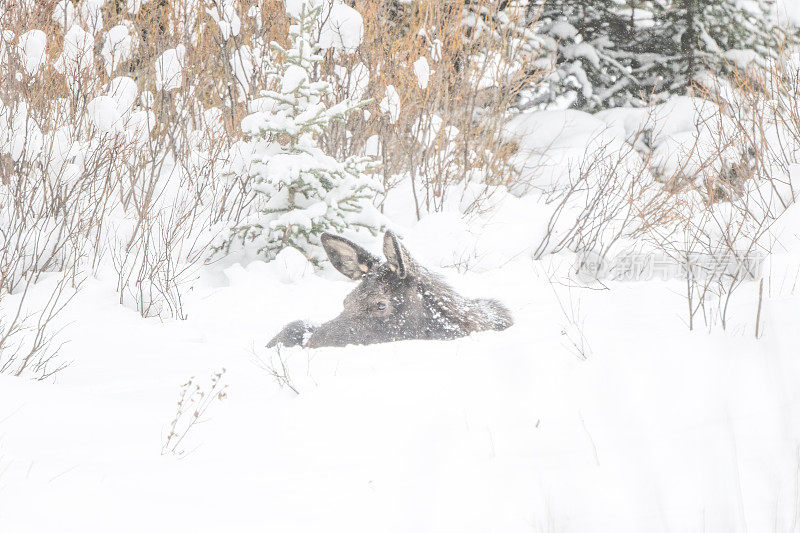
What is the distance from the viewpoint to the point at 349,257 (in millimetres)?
3510

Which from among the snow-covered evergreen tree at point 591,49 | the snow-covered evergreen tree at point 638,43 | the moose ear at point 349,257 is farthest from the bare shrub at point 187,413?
the snow-covered evergreen tree at point 591,49

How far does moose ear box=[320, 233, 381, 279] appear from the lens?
3.43 metres

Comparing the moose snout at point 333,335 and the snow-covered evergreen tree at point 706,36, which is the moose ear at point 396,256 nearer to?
the moose snout at point 333,335

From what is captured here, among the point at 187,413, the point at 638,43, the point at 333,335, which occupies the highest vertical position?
the point at 638,43

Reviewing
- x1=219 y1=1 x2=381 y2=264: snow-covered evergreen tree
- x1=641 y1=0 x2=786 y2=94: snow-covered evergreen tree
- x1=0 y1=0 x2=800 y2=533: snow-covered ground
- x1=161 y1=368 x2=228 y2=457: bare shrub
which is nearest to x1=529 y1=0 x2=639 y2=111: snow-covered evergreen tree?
x1=641 y1=0 x2=786 y2=94: snow-covered evergreen tree

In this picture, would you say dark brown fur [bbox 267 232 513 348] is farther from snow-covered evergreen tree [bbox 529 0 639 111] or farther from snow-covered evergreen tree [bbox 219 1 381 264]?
snow-covered evergreen tree [bbox 529 0 639 111]

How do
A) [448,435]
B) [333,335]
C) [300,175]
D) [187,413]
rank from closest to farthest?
[448,435] < [187,413] < [333,335] < [300,175]

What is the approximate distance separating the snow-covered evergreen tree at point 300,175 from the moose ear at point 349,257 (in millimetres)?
1414

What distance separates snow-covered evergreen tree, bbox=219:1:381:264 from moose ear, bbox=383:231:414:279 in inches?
64.5

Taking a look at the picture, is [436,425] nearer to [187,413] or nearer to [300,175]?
[187,413]

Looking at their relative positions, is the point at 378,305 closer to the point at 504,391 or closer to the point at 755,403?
the point at 504,391

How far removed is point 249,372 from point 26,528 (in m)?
1.58

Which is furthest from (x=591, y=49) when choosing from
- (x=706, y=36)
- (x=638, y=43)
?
(x=706, y=36)

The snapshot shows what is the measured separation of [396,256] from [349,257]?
1.00 feet
